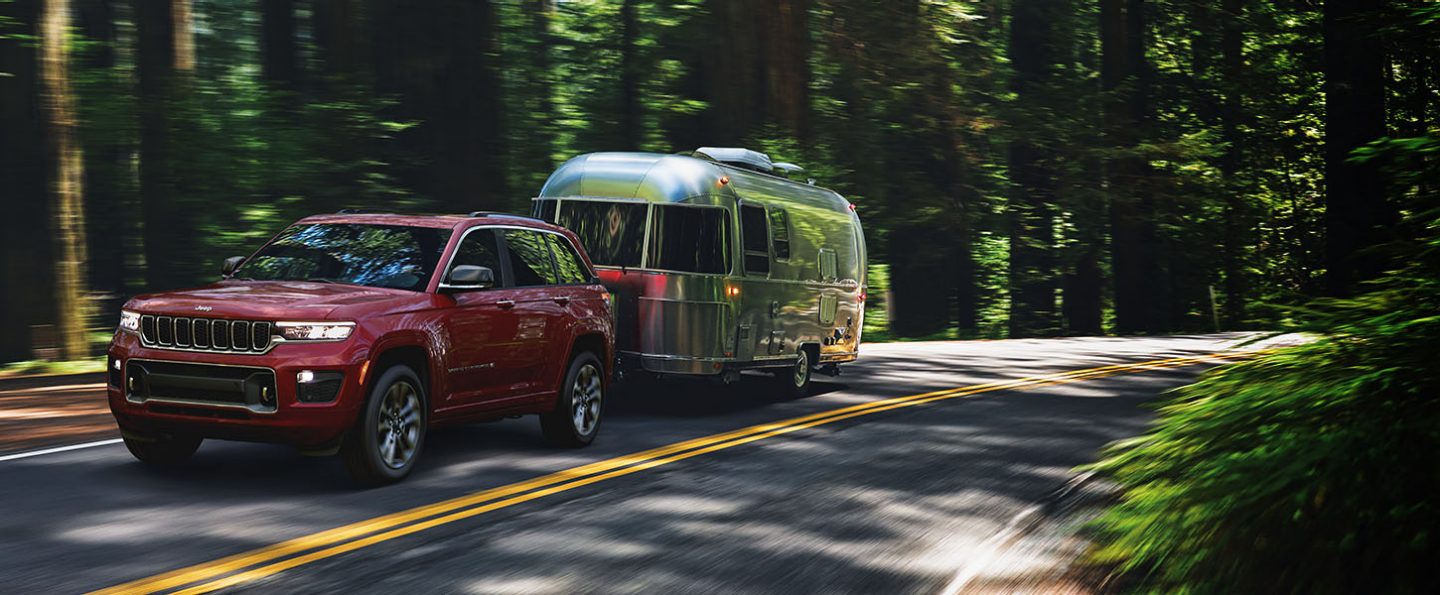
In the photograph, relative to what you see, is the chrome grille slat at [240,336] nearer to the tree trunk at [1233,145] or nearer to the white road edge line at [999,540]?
the white road edge line at [999,540]

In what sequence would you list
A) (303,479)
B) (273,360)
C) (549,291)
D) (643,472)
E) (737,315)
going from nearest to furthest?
(273,360), (303,479), (643,472), (549,291), (737,315)

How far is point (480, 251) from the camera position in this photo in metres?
11.0

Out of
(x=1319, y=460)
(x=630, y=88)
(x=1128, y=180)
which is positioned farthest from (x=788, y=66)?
(x=1319, y=460)

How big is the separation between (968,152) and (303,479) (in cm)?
2936

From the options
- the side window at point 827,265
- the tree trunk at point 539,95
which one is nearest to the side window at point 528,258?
the side window at point 827,265

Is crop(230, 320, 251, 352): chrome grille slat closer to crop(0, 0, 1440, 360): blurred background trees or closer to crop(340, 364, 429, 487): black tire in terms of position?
crop(340, 364, 429, 487): black tire

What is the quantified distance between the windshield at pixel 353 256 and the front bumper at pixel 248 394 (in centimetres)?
123

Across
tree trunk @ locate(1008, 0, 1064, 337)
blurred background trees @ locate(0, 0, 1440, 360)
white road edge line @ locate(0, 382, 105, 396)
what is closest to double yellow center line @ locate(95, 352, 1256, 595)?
blurred background trees @ locate(0, 0, 1440, 360)

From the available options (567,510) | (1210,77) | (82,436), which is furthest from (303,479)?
(1210,77)

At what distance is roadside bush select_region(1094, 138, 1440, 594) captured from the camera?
4.99 meters

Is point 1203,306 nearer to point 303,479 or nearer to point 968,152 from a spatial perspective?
point 968,152

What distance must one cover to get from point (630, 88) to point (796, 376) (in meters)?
16.4

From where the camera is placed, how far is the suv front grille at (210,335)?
29.0 feet

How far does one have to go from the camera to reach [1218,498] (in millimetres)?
5504
